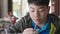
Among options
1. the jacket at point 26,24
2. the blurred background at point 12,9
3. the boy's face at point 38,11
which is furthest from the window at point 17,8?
the boy's face at point 38,11

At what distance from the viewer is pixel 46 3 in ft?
1.47

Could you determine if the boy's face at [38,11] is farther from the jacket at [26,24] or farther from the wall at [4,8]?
the wall at [4,8]

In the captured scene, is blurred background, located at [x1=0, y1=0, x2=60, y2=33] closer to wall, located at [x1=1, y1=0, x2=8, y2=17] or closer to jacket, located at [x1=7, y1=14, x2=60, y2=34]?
wall, located at [x1=1, y1=0, x2=8, y2=17]

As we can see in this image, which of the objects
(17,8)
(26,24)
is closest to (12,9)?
(17,8)

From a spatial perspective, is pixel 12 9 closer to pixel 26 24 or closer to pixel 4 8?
pixel 4 8

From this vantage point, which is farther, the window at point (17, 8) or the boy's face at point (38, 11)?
the window at point (17, 8)

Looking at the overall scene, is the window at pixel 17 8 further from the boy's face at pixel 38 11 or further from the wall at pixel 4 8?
the boy's face at pixel 38 11

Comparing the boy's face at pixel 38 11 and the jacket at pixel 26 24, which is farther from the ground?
the boy's face at pixel 38 11

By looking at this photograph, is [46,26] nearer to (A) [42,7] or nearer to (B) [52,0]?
(A) [42,7]

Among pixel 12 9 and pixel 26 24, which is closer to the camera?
pixel 26 24

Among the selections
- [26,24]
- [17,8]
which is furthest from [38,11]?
[17,8]

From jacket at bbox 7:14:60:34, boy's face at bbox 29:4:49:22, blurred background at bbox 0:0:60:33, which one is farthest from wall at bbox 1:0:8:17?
boy's face at bbox 29:4:49:22

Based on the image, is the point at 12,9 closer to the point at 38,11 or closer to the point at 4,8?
the point at 4,8

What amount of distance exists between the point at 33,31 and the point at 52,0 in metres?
0.70
